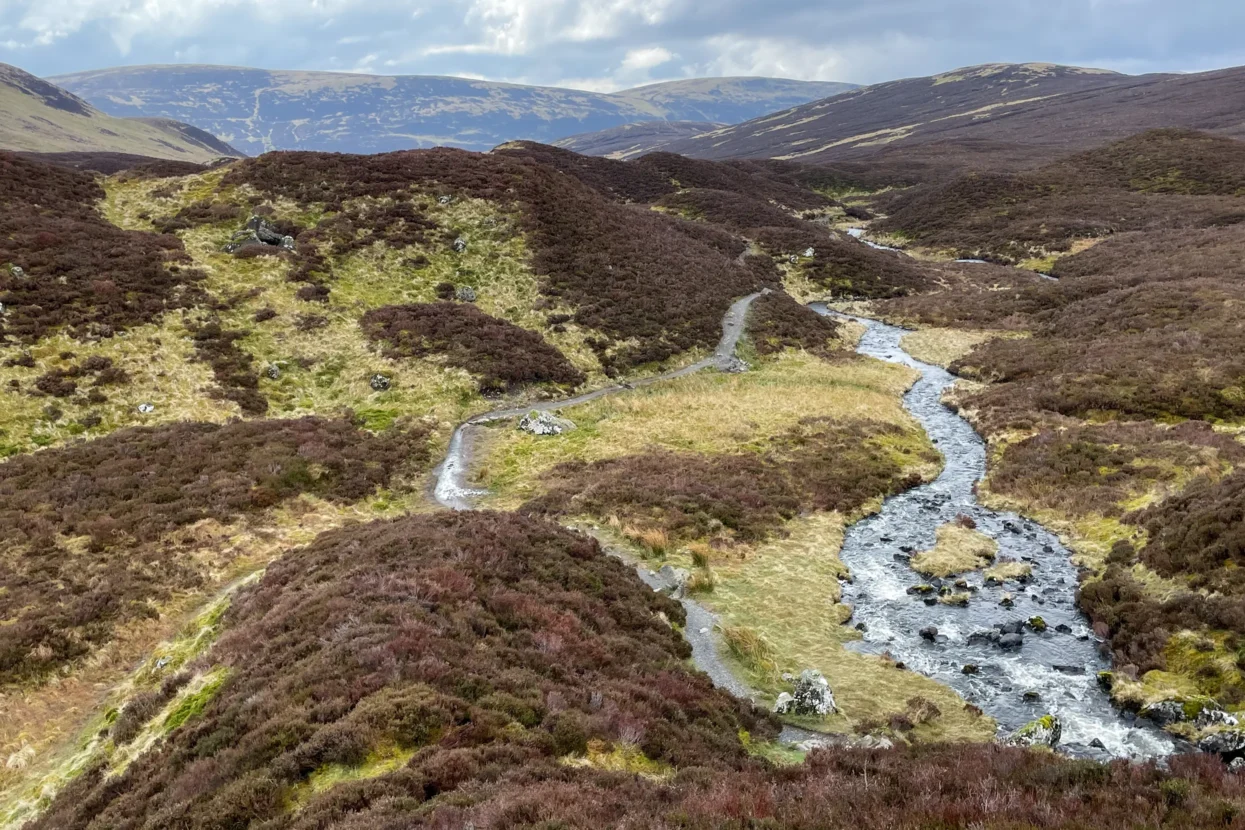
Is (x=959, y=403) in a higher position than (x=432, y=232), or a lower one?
lower

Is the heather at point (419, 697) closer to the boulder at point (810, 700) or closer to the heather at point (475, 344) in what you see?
the boulder at point (810, 700)

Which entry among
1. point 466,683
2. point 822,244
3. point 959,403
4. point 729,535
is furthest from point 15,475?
point 822,244

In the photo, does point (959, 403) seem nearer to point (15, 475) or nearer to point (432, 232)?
point (432, 232)

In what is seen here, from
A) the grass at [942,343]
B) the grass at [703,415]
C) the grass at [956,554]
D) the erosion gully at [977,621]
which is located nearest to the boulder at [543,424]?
the grass at [703,415]

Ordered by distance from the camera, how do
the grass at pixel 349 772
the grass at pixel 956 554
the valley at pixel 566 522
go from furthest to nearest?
the grass at pixel 956 554, the valley at pixel 566 522, the grass at pixel 349 772

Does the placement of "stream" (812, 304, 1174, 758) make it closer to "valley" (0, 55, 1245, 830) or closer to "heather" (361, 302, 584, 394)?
"valley" (0, 55, 1245, 830)

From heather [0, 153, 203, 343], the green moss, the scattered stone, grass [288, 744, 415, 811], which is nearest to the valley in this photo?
grass [288, 744, 415, 811]
